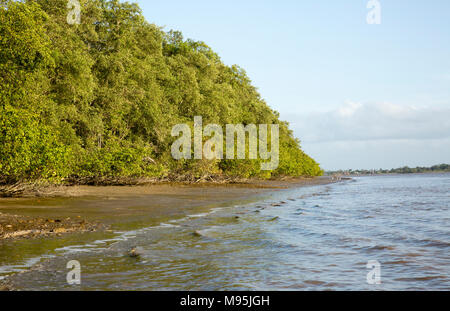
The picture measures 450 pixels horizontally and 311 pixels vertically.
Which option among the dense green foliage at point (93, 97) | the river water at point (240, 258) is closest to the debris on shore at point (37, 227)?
the river water at point (240, 258)

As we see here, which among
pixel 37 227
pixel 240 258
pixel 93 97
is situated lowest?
pixel 240 258

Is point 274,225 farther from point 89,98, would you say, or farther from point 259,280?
point 89,98

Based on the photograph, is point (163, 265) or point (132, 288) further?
point (163, 265)

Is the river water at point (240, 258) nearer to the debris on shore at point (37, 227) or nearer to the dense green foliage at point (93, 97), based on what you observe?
the debris on shore at point (37, 227)

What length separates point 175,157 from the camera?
1459 inches

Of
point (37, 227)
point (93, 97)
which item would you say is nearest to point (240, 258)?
point (37, 227)

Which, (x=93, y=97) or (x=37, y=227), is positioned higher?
(x=93, y=97)

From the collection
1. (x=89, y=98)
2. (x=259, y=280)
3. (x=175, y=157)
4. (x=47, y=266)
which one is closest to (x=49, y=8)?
(x=89, y=98)

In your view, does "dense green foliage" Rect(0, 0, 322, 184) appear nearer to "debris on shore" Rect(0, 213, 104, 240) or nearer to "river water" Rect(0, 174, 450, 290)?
"debris on shore" Rect(0, 213, 104, 240)

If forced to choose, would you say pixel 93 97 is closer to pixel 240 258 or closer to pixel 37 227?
pixel 37 227

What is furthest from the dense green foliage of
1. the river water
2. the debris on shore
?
the river water

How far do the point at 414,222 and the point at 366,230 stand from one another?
3784 millimetres

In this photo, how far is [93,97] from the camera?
28.0 m

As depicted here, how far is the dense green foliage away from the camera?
710 inches
